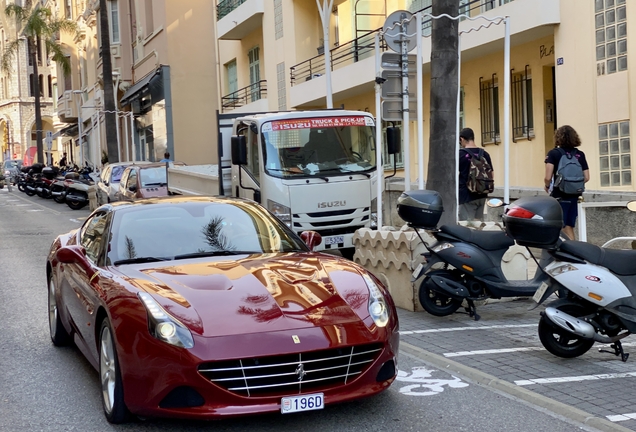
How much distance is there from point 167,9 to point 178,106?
3984mm

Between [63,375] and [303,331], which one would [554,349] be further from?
[63,375]

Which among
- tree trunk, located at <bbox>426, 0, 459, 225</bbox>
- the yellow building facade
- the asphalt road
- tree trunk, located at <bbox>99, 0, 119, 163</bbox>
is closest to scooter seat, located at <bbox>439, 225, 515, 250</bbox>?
the asphalt road

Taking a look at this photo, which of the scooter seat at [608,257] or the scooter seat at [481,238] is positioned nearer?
the scooter seat at [608,257]

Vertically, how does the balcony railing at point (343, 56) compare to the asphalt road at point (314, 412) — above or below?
above

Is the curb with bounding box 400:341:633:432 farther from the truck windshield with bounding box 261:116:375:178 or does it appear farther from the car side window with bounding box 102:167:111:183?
the car side window with bounding box 102:167:111:183

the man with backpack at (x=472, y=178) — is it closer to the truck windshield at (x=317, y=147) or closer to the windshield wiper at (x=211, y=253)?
the truck windshield at (x=317, y=147)

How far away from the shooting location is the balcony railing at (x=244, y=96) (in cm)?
3123

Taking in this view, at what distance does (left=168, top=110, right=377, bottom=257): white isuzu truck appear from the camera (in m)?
12.8

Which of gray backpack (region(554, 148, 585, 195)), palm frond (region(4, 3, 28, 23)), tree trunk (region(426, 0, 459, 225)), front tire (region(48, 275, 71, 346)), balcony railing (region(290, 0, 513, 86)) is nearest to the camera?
front tire (region(48, 275, 71, 346))

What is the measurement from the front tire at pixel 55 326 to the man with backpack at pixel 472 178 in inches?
A: 223

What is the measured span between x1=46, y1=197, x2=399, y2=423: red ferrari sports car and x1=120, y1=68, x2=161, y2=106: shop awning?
31.0 metres

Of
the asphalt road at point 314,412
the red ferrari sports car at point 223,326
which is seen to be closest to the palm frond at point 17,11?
the asphalt road at point 314,412

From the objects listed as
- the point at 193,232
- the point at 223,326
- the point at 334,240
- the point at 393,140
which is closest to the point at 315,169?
the point at 334,240

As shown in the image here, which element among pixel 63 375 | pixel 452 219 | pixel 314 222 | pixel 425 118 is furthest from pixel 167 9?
pixel 63 375
